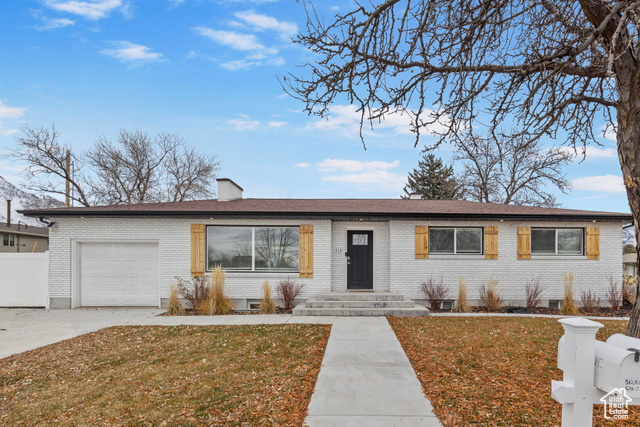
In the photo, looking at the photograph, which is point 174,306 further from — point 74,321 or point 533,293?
point 533,293

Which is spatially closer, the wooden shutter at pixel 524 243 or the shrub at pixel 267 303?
the shrub at pixel 267 303

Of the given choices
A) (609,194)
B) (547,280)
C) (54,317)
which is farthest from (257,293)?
(609,194)

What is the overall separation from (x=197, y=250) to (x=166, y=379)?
6373mm

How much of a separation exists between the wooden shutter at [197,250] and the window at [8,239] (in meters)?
18.8

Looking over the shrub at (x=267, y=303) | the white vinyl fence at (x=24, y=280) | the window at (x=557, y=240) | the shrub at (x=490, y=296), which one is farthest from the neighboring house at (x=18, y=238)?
the window at (x=557, y=240)

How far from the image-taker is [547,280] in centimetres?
1064

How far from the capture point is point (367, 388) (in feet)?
13.7

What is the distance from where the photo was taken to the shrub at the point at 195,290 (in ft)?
33.0

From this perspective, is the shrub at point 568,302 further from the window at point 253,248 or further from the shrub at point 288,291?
Answer: the window at point 253,248

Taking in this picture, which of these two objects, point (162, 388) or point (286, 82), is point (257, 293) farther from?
point (286, 82)

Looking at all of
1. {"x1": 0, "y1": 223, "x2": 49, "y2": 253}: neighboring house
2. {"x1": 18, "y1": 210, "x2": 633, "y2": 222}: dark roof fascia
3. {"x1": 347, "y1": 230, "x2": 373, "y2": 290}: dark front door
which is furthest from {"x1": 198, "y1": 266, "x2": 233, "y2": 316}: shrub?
{"x1": 0, "y1": 223, "x2": 49, "y2": 253}: neighboring house

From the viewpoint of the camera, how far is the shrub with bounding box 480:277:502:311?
32.7 feet

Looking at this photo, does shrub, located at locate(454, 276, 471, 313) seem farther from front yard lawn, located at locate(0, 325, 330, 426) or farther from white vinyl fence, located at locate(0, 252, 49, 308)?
white vinyl fence, located at locate(0, 252, 49, 308)

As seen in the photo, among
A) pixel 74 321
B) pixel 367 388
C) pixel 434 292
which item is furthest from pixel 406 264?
pixel 74 321
